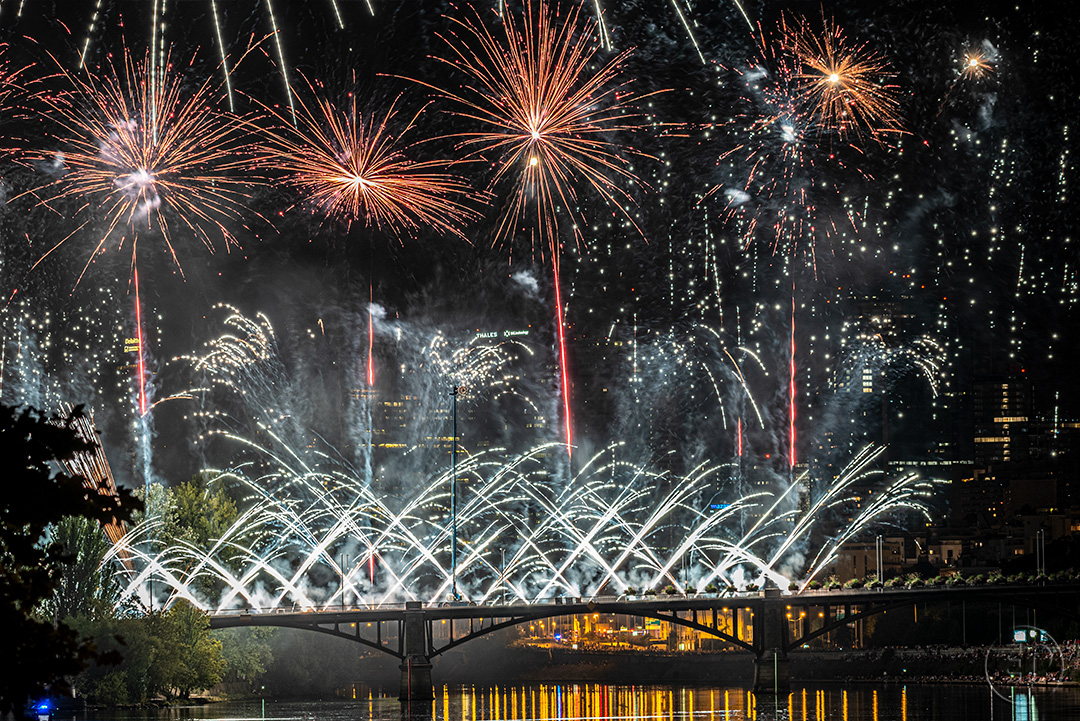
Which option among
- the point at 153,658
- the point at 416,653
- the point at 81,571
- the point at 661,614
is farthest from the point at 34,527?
the point at 661,614

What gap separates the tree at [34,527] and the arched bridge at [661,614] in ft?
224

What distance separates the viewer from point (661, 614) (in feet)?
383

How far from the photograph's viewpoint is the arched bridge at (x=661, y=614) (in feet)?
330

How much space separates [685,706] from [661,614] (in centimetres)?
1406

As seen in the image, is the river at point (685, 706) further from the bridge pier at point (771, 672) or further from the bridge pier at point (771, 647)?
the bridge pier at point (771, 647)

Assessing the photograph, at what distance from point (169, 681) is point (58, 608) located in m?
8.51

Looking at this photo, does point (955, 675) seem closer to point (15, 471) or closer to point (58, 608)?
point (58, 608)

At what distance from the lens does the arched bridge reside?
101m

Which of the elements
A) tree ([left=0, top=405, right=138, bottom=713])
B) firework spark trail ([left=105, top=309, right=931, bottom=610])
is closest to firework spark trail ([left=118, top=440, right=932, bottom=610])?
firework spark trail ([left=105, top=309, right=931, bottom=610])

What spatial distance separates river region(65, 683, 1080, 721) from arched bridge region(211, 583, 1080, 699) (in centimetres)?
307

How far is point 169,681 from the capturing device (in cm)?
9644

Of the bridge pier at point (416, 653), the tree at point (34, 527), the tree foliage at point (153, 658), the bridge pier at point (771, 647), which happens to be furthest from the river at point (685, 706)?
the tree at point (34, 527)

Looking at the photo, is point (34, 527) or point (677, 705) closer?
point (34, 527)

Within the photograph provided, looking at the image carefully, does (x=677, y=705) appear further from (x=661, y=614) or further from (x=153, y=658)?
(x=153, y=658)
